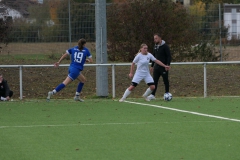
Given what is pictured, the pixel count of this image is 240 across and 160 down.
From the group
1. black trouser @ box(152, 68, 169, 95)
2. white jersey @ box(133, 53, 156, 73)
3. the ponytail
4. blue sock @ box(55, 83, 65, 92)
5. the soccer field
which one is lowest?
the soccer field

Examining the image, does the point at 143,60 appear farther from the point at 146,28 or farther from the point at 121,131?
the point at 146,28

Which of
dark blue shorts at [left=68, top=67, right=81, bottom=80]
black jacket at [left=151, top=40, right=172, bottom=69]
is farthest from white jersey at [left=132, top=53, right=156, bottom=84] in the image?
dark blue shorts at [left=68, top=67, right=81, bottom=80]

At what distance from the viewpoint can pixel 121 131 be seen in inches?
479

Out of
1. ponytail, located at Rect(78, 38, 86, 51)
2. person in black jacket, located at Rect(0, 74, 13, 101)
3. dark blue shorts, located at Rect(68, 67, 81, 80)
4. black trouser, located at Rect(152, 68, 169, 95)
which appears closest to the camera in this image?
ponytail, located at Rect(78, 38, 86, 51)

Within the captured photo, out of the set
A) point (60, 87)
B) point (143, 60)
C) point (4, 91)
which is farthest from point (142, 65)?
point (4, 91)

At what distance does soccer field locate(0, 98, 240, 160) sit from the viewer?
9.77 m

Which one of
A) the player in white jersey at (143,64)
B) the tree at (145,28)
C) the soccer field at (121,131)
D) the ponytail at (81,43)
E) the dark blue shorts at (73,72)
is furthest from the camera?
the tree at (145,28)

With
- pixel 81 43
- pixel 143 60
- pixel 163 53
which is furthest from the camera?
pixel 163 53

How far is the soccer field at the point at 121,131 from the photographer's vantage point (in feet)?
32.0

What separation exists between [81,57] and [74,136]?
774cm

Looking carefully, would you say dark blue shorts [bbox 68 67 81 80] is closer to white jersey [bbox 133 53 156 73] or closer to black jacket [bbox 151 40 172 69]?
white jersey [bbox 133 53 156 73]

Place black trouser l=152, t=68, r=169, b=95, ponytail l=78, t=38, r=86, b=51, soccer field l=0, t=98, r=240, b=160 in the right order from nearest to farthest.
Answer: soccer field l=0, t=98, r=240, b=160
ponytail l=78, t=38, r=86, b=51
black trouser l=152, t=68, r=169, b=95

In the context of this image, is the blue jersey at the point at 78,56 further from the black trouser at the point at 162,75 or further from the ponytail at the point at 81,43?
the black trouser at the point at 162,75

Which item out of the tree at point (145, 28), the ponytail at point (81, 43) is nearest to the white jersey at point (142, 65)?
the ponytail at point (81, 43)
